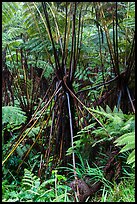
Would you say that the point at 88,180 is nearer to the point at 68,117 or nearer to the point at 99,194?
the point at 99,194

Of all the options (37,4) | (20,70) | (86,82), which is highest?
(37,4)

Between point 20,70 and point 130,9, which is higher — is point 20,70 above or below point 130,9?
below

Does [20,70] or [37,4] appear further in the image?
[20,70]

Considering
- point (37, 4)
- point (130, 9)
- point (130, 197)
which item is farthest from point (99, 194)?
point (37, 4)

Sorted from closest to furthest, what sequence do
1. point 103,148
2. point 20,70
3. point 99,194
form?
1. point 99,194
2. point 103,148
3. point 20,70

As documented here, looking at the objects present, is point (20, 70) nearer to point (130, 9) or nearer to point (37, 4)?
point (37, 4)

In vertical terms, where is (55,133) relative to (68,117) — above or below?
below

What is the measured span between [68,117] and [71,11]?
1.03 m

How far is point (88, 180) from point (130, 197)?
0.35m

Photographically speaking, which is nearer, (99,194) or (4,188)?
(99,194)

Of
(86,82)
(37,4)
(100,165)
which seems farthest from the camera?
(86,82)

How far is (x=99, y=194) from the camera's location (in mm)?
1595

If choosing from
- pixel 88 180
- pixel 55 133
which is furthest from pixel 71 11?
pixel 88 180

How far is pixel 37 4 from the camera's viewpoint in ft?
8.38
